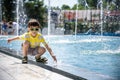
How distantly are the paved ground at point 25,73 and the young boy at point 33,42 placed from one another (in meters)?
0.28

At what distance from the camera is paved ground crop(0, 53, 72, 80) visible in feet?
17.7

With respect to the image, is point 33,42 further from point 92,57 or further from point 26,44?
→ point 92,57

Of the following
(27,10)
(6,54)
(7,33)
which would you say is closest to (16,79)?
(6,54)

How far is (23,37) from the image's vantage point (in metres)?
7.16

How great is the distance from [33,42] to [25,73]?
4.77ft

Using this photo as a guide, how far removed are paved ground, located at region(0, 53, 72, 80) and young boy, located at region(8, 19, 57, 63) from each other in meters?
0.28

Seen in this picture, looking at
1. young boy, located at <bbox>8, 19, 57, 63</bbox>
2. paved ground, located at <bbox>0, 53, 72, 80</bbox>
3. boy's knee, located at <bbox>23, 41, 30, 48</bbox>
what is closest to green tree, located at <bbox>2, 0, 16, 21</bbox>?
young boy, located at <bbox>8, 19, 57, 63</bbox>

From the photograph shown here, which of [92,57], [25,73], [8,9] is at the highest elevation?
[8,9]

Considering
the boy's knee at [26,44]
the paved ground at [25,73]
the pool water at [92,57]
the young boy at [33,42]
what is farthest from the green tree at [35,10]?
the paved ground at [25,73]

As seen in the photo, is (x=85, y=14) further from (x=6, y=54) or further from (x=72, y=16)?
(x=6, y=54)

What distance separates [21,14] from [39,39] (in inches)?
1263

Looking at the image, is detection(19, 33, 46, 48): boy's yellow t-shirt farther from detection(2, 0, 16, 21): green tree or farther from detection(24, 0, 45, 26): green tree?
detection(2, 0, 16, 21): green tree

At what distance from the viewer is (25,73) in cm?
589

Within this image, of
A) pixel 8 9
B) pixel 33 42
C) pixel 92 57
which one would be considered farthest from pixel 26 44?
pixel 8 9
